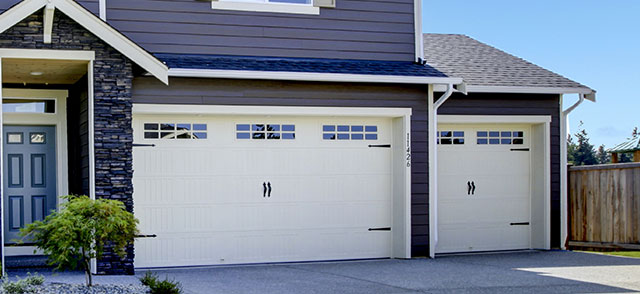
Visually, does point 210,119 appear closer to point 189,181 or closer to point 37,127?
point 189,181

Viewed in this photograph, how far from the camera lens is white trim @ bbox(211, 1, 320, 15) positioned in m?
11.2

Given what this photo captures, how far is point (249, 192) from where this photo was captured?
11141mm

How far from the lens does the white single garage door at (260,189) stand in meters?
10.8

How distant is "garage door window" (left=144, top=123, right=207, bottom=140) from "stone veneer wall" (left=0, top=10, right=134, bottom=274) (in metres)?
1.24

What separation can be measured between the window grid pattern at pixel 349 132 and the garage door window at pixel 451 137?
1338 millimetres

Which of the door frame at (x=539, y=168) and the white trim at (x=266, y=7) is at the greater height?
the white trim at (x=266, y=7)

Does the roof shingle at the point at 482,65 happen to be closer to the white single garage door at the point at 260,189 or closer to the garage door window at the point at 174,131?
the white single garage door at the point at 260,189

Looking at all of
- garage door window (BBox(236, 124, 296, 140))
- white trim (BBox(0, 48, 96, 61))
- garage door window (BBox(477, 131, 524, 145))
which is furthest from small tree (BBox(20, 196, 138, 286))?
garage door window (BBox(477, 131, 524, 145))

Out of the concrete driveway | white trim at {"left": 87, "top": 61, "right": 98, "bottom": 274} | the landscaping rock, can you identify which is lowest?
the concrete driveway

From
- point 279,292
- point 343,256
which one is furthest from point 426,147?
point 279,292

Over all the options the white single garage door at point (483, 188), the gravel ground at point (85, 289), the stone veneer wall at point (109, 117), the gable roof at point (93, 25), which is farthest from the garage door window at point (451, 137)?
the gravel ground at point (85, 289)

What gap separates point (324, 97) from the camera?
11219 millimetres

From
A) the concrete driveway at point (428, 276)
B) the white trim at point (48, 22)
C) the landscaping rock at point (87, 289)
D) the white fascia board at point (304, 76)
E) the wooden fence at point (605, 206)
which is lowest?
the concrete driveway at point (428, 276)

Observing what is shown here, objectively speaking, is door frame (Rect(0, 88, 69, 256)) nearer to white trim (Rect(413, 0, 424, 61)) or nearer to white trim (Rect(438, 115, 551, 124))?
white trim (Rect(413, 0, 424, 61))
